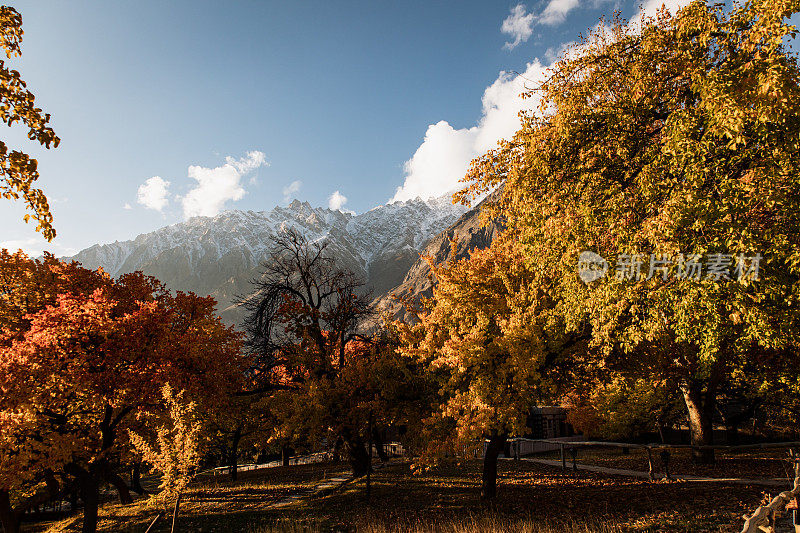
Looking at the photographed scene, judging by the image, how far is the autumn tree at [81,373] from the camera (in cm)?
1276

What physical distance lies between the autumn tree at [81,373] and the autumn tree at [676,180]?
45.7ft

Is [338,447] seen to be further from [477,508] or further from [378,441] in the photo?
[378,441]

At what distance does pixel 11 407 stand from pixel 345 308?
524 inches

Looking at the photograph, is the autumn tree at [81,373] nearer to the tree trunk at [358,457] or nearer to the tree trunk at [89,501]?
the tree trunk at [89,501]

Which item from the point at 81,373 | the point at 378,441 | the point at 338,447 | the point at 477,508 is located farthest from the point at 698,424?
the point at 81,373

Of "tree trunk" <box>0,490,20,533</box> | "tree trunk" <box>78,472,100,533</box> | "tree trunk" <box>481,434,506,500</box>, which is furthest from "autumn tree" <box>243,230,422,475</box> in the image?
"tree trunk" <box>0,490,20,533</box>

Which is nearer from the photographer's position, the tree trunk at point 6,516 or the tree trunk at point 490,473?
the tree trunk at point 490,473

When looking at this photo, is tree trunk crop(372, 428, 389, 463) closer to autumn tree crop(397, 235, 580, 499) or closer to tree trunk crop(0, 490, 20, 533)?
autumn tree crop(397, 235, 580, 499)

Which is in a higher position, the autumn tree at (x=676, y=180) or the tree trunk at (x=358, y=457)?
the autumn tree at (x=676, y=180)

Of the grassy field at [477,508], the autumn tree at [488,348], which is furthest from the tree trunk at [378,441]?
the autumn tree at [488,348]

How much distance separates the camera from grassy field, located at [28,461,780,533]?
32.4ft

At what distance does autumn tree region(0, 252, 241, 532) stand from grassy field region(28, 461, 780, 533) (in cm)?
382

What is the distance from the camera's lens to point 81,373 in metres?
13.3

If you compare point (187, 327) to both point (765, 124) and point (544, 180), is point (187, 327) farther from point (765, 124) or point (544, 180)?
point (765, 124)
